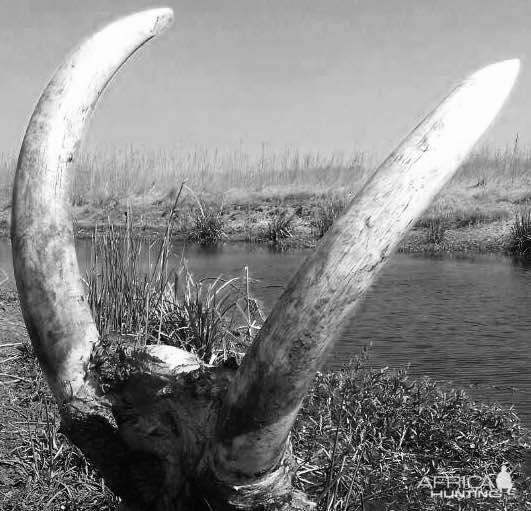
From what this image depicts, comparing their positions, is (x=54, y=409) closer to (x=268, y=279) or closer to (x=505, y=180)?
(x=268, y=279)

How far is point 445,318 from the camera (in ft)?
30.0

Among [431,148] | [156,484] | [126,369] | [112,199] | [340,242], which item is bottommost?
[112,199]

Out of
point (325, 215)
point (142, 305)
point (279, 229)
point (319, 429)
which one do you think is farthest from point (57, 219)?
point (325, 215)

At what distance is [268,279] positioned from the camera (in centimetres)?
1201

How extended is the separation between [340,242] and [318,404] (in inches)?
129

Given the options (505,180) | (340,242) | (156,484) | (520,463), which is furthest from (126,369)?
(505,180)

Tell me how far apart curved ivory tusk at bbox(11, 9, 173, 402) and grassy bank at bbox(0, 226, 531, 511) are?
48.7 inches

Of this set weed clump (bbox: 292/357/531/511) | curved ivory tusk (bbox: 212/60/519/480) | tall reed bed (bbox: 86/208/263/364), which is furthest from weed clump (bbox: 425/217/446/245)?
curved ivory tusk (bbox: 212/60/519/480)

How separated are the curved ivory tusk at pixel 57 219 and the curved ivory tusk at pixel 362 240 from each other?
2.48ft

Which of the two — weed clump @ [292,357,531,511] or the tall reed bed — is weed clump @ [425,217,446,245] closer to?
the tall reed bed

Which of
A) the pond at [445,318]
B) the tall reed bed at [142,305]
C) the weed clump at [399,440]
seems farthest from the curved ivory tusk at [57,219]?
the pond at [445,318]

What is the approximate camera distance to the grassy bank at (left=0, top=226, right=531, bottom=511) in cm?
401

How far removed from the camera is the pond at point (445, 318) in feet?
21.7

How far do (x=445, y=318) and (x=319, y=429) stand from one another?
15.8 ft
